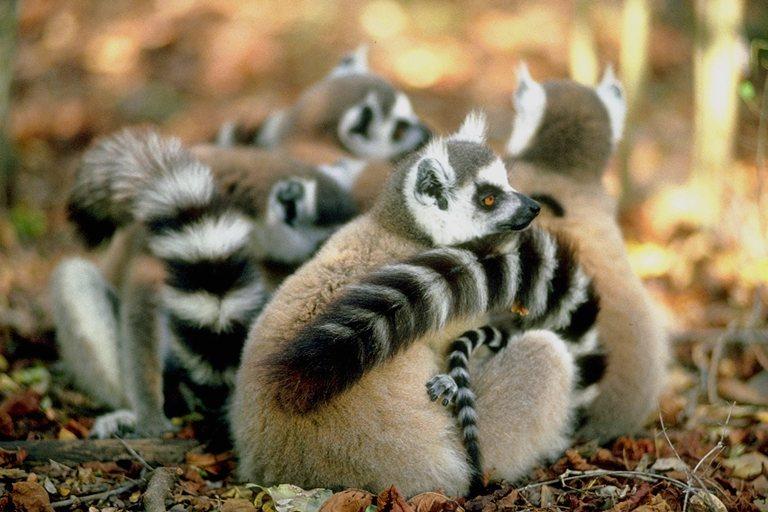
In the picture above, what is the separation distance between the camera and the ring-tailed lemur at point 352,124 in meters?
7.21

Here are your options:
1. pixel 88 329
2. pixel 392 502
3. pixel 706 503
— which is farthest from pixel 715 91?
pixel 88 329

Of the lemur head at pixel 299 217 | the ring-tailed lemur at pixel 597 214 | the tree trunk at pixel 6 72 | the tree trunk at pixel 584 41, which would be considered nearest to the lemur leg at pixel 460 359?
the ring-tailed lemur at pixel 597 214

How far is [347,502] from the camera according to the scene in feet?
11.6

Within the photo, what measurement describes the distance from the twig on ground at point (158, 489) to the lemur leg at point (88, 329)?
4.19ft

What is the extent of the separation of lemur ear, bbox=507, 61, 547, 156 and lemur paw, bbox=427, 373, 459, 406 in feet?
7.67

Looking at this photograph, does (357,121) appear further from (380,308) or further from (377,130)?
(380,308)

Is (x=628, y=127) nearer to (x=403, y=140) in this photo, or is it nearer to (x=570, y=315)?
(x=403, y=140)

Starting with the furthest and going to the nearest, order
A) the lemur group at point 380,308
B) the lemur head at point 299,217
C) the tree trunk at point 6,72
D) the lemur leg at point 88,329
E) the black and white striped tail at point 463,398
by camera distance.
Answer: the tree trunk at point 6,72 → the lemur head at point 299,217 → the lemur leg at point 88,329 → the black and white striped tail at point 463,398 → the lemur group at point 380,308

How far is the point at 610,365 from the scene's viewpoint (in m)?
4.70

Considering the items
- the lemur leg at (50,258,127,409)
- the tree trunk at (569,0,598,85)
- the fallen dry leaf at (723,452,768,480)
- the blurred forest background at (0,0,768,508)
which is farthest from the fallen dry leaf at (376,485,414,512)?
the tree trunk at (569,0,598,85)

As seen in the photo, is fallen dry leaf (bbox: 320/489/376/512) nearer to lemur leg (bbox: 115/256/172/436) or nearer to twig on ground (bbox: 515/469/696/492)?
twig on ground (bbox: 515/469/696/492)

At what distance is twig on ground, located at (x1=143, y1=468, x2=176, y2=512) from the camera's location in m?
3.76

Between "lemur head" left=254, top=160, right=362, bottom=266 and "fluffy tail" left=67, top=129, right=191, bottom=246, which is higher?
"fluffy tail" left=67, top=129, right=191, bottom=246

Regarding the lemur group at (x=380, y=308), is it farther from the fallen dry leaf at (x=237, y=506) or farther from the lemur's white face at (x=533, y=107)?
the fallen dry leaf at (x=237, y=506)
